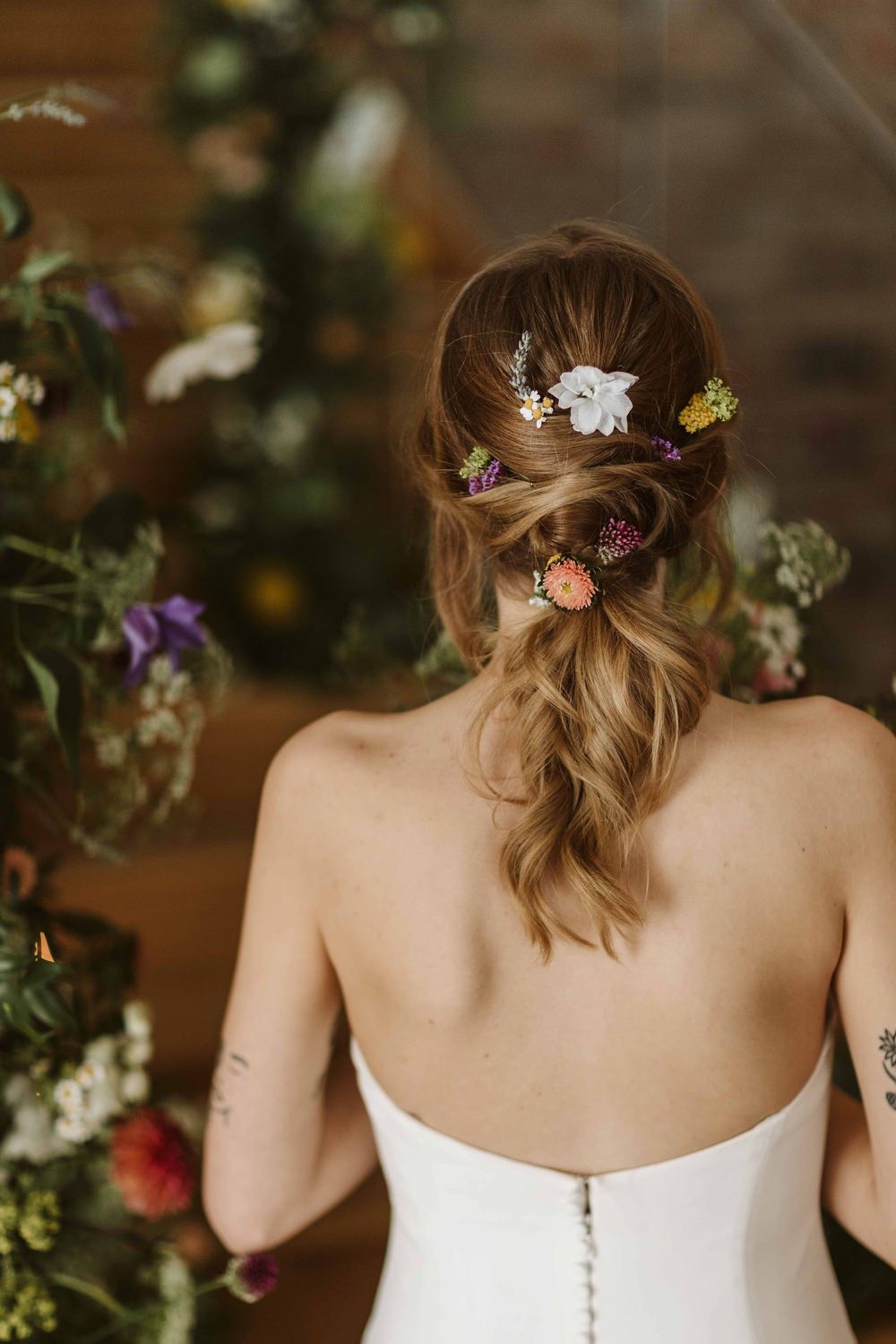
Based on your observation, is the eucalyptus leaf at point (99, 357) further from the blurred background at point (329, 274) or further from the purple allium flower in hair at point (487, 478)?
the blurred background at point (329, 274)

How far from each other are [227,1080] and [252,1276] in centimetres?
21

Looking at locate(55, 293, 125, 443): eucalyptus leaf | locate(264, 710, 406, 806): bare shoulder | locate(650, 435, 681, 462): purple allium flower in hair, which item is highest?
locate(650, 435, 681, 462): purple allium flower in hair

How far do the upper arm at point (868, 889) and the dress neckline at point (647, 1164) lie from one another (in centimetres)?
5

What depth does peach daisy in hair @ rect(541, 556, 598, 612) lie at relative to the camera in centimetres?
84

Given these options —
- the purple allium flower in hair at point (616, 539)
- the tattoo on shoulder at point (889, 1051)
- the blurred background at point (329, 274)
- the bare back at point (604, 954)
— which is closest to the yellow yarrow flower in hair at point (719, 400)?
the purple allium flower in hair at point (616, 539)

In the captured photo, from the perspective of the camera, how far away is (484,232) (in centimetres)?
269

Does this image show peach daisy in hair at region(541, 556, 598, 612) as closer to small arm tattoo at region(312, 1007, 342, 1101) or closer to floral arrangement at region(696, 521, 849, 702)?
floral arrangement at region(696, 521, 849, 702)

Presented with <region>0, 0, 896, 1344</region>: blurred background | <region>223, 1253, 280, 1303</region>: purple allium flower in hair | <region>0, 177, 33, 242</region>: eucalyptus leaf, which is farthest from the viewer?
<region>0, 0, 896, 1344</region>: blurred background

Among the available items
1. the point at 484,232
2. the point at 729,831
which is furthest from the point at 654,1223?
the point at 484,232

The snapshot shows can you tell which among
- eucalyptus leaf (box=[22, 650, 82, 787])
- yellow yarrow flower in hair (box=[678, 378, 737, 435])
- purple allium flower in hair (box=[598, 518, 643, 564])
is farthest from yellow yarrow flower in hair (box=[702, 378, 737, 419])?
eucalyptus leaf (box=[22, 650, 82, 787])

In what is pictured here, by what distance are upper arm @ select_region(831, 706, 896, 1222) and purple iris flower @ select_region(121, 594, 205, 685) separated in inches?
24.8

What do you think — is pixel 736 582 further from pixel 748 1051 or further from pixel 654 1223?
pixel 654 1223

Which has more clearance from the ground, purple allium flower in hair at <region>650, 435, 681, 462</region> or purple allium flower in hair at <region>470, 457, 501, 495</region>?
purple allium flower in hair at <region>650, 435, 681, 462</region>

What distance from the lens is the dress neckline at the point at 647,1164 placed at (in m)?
0.99
